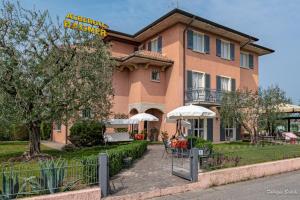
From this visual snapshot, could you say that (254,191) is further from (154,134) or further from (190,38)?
(190,38)

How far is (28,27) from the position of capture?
1224 cm

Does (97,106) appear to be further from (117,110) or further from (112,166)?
(117,110)

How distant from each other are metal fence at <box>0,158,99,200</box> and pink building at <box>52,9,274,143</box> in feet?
48.6

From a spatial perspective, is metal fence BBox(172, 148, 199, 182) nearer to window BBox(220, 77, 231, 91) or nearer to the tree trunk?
the tree trunk

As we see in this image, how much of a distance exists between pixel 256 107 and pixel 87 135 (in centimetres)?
1119

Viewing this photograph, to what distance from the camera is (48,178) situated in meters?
6.74

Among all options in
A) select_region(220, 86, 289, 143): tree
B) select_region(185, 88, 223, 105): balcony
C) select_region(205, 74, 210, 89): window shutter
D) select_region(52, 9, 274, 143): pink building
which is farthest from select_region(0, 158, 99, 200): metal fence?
select_region(205, 74, 210, 89): window shutter

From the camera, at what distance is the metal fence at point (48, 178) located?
6.35m

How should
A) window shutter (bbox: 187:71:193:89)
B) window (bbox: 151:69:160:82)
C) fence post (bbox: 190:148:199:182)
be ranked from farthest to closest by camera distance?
window (bbox: 151:69:160:82), window shutter (bbox: 187:71:193:89), fence post (bbox: 190:148:199:182)

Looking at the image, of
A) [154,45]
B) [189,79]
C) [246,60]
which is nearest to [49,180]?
[189,79]

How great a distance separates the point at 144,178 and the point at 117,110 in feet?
48.3

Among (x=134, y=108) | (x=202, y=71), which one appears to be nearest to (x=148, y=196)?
(x=134, y=108)

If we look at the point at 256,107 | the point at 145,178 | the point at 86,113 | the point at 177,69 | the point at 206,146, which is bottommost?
the point at 145,178

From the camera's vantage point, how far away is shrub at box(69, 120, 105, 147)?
1967cm
